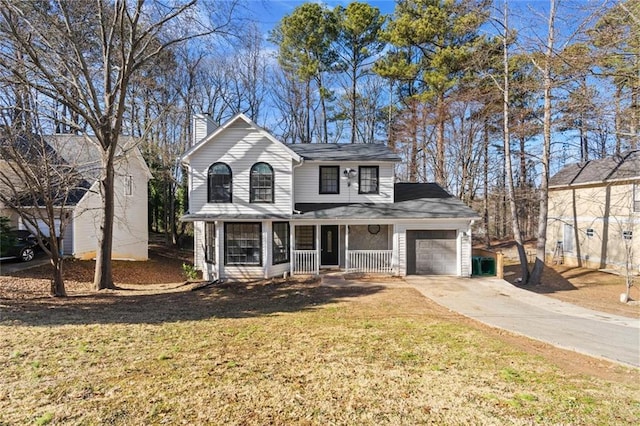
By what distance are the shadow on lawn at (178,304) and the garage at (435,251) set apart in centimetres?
314

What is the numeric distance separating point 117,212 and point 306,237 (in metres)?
12.3

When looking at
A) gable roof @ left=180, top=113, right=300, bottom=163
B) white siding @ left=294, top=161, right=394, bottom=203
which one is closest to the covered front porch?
white siding @ left=294, top=161, right=394, bottom=203

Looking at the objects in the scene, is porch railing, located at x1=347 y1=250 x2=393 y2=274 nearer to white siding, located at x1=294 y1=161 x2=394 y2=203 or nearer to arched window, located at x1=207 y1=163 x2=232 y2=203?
white siding, located at x1=294 y1=161 x2=394 y2=203

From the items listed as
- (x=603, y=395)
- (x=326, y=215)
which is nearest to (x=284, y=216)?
(x=326, y=215)

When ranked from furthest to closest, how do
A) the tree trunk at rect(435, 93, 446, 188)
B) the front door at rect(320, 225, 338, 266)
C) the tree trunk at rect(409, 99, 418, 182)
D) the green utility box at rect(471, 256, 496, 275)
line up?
the tree trunk at rect(409, 99, 418, 182) → the tree trunk at rect(435, 93, 446, 188) → the front door at rect(320, 225, 338, 266) → the green utility box at rect(471, 256, 496, 275)

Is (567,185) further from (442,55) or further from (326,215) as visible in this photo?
(326,215)

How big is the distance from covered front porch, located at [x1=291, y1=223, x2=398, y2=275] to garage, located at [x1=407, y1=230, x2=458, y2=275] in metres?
1.15

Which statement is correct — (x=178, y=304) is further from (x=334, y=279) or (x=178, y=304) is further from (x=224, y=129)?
(x=224, y=129)

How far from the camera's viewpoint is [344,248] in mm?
15539

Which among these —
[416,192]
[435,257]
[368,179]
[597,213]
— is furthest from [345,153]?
[597,213]

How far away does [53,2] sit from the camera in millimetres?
10266

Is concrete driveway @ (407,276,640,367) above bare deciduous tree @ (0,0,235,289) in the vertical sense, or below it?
below

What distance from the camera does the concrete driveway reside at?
21.9 feet

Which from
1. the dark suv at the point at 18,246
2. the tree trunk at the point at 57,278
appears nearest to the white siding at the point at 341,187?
the tree trunk at the point at 57,278
